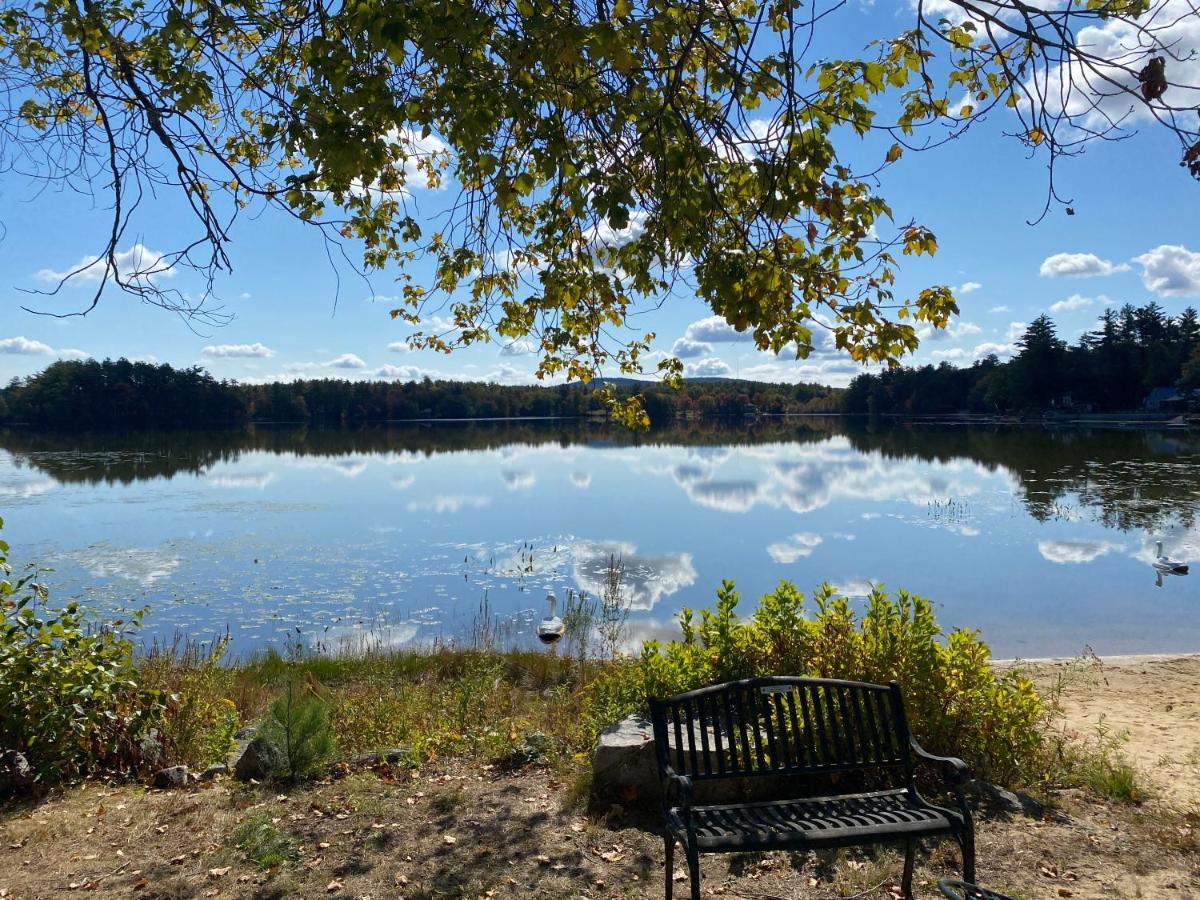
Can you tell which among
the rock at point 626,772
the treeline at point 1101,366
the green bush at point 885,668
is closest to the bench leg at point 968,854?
the green bush at point 885,668

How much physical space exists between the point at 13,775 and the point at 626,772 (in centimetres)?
351

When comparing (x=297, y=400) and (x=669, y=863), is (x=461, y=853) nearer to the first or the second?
(x=669, y=863)

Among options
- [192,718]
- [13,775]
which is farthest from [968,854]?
[192,718]

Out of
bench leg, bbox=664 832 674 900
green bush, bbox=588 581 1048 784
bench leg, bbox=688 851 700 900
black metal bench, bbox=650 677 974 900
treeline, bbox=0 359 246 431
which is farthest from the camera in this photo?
treeline, bbox=0 359 246 431

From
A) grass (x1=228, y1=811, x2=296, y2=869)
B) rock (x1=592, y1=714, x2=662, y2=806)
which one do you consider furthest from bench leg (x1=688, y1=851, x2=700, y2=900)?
grass (x1=228, y1=811, x2=296, y2=869)

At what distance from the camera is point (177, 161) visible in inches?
172

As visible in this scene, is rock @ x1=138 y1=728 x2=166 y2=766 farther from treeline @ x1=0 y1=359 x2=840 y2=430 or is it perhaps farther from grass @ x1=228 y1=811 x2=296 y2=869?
treeline @ x1=0 y1=359 x2=840 y2=430

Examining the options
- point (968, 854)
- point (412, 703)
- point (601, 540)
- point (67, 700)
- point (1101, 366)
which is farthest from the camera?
point (1101, 366)

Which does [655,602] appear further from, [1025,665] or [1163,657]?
[1163,657]

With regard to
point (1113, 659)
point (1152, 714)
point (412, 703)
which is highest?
point (412, 703)

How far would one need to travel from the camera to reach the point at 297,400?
377ft

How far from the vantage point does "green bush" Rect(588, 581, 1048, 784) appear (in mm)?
4703

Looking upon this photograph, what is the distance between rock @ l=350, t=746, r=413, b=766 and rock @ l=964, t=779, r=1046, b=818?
347 centimetres

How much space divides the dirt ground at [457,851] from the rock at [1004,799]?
9 centimetres
